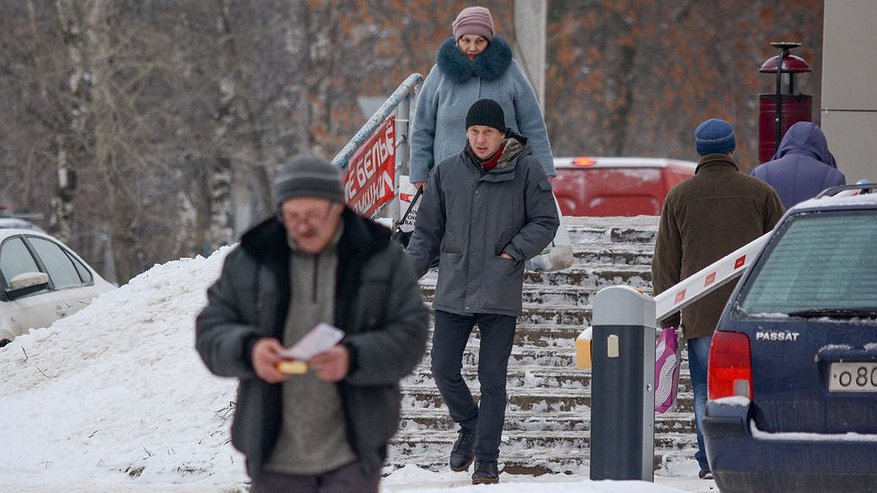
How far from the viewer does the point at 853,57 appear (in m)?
15.2

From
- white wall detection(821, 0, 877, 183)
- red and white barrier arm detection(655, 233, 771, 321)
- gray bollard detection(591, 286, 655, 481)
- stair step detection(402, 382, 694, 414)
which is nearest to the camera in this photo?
gray bollard detection(591, 286, 655, 481)

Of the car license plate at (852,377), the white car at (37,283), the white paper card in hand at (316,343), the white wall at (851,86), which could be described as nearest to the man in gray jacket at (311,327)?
the white paper card in hand at (316,343)

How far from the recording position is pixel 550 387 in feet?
36.3

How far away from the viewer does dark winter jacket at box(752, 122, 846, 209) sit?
10016 millimetres

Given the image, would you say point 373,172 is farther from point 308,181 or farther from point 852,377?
point 308,181

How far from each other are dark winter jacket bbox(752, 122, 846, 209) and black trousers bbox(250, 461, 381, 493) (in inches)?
228

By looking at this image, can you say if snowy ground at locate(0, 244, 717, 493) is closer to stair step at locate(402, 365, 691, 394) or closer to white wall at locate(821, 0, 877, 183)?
stair step at locate(402, 365, 691, 394)

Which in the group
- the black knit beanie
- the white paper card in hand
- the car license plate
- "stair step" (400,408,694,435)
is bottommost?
"stair step" (400,408,694,435)

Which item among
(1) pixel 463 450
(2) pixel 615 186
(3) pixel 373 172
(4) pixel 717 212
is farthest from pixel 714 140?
(2) pixel 615 186

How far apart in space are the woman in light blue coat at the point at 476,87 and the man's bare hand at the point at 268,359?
4880 mm

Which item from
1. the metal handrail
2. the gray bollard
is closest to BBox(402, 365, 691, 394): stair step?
the metal handrail

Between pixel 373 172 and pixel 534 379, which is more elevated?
pixel 373 172

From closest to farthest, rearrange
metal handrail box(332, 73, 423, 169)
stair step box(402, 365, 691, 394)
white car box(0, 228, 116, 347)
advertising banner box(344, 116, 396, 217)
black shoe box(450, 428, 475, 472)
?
black shoe box(450, 428, 475, 472) → stair step box(402, 365, 691, 394) → metal handrail box(332, 73, 423, 169) → advertising banner box(344, 116, 396, 217) → white car box(0, 228, 116, 347)

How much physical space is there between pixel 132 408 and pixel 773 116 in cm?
636
